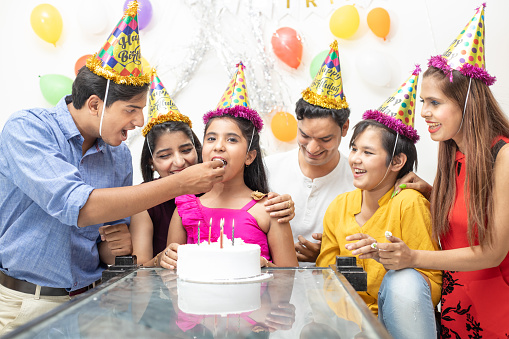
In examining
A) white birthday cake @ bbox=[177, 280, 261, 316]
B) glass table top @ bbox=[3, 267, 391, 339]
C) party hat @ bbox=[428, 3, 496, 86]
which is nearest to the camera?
glass table top @ bbox=[3, 267, 391, 339]

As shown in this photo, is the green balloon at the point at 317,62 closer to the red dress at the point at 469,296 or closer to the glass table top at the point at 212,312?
the red dress at the point at 469,296

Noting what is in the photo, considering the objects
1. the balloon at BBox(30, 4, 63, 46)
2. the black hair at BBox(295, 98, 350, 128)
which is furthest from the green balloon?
the balloon at BBox(30, 4, 63, 46)

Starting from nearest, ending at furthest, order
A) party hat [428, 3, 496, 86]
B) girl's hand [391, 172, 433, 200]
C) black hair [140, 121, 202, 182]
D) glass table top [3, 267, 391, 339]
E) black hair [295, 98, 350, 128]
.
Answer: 1. glass table top [3, 267, 391, 339]
2. party hat [428, 3, 496, 86]
3. girl's hand [391, 172, 433, 200]
4. black hair [140, 121, 202, 182]
5. black hair [295, 98, 350, 128]

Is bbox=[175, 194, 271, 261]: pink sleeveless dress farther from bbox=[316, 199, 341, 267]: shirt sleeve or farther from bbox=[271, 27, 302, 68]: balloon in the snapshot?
bbox=[271, 27, 302, 68]: balloon

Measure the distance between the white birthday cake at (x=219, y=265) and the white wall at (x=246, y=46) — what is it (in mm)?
1791

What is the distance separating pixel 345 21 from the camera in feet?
9.64

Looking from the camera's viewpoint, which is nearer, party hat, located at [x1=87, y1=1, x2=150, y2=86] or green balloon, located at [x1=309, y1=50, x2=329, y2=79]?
party hat, located at [x1=87, y1=1, x2=150, y2=86]

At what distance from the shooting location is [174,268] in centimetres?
153

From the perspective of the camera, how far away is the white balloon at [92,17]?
3.08 metres

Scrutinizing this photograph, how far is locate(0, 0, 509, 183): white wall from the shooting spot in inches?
118

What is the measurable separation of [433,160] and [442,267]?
58.9 inches

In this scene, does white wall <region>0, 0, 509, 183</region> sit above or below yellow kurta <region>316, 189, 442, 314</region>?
above

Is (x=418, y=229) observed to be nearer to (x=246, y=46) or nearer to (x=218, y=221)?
(x=218, y=221)

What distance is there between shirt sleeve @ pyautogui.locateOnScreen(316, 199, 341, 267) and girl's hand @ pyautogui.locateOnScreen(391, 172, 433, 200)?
0.25 metres
